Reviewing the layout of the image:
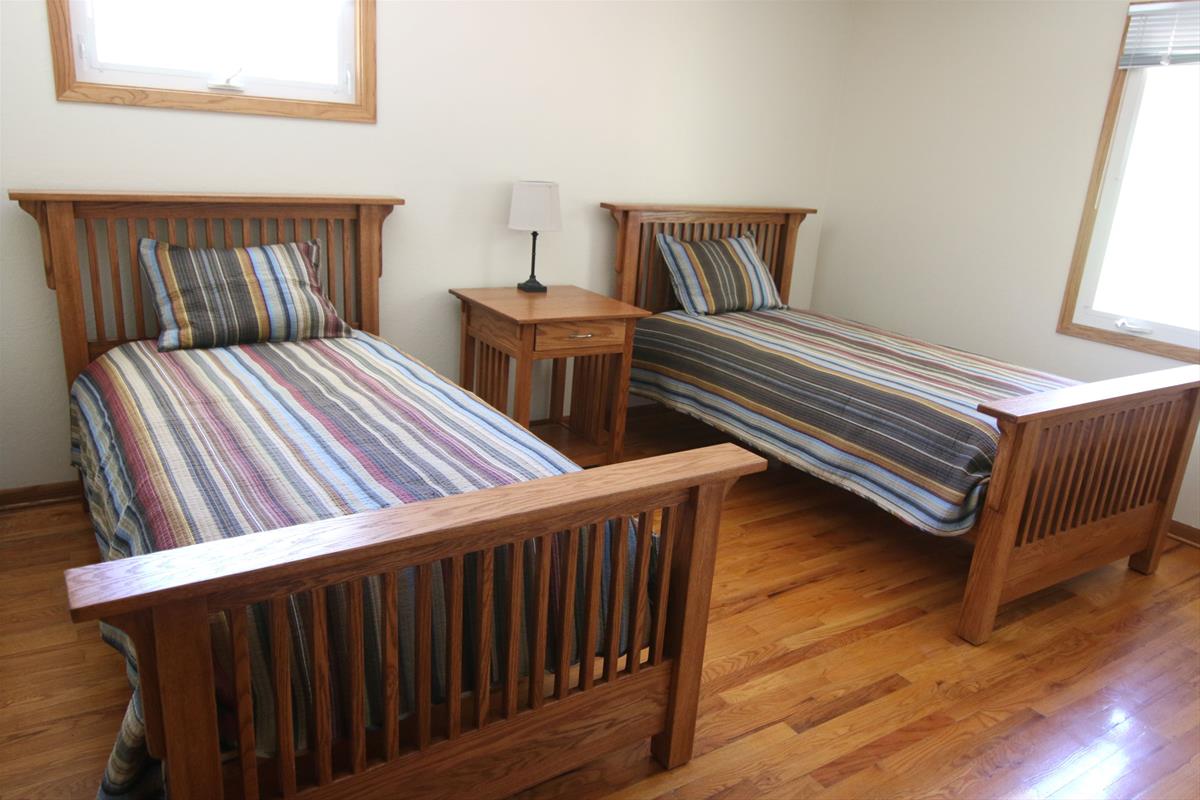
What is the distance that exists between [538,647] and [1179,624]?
2077 millimetres

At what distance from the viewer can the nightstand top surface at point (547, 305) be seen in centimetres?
288

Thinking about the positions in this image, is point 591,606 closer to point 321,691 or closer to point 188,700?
point 321,691

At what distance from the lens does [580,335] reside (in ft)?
9.74

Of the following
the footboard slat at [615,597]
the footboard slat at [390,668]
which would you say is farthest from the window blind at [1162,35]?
the footboard slat at [390,668]

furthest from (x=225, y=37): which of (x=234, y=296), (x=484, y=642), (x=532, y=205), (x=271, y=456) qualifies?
(x=484, y=642)

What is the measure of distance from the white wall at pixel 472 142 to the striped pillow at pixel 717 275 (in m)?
0.28

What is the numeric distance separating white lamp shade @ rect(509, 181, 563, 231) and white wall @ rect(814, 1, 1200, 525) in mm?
1773

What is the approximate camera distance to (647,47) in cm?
349

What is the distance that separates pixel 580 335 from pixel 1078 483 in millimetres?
1597

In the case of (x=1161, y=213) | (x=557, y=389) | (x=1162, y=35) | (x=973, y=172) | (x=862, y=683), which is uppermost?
(x=1162, y=35)

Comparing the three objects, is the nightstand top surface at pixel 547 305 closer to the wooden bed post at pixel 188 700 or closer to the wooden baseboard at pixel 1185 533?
the wooden bed post at pixel 188 700

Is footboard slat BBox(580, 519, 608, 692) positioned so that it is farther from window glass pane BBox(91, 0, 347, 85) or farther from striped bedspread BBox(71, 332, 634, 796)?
window glass pane BBox(91, 0, 347, 85)

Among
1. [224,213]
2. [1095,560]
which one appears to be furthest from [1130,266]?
[224,213]

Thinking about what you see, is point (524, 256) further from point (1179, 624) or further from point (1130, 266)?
point (1179, 624)
